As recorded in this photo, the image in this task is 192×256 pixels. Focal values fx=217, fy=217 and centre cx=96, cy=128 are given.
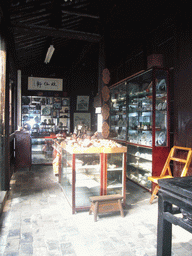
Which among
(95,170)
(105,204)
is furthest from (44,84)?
(105,204)

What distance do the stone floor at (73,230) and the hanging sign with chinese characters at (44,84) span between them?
5.90 meters

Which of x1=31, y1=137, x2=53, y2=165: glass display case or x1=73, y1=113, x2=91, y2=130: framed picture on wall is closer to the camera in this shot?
x1=31, y1=137, x2=53, y2=165: glass display case

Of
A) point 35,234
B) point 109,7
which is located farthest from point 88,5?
point 35,234

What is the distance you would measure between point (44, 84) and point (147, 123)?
5.73 metres

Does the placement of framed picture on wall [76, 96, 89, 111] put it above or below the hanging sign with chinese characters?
below

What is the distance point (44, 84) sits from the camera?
9.18 metres

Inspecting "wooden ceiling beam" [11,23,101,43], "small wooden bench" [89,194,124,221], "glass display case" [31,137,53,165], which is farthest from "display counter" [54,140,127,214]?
"glass display case" [31,137,53,165]

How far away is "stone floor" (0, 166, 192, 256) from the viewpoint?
2342 mm

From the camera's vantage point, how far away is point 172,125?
180 inches

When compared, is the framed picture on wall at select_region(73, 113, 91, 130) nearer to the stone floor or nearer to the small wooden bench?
the stone floor

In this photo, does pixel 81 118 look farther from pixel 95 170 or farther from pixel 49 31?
pixel 95 170

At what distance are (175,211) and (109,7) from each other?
4636 mm

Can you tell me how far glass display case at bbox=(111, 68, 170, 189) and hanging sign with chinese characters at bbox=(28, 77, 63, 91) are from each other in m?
4.07

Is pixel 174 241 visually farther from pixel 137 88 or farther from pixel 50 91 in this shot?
Result: pixel 50 91
